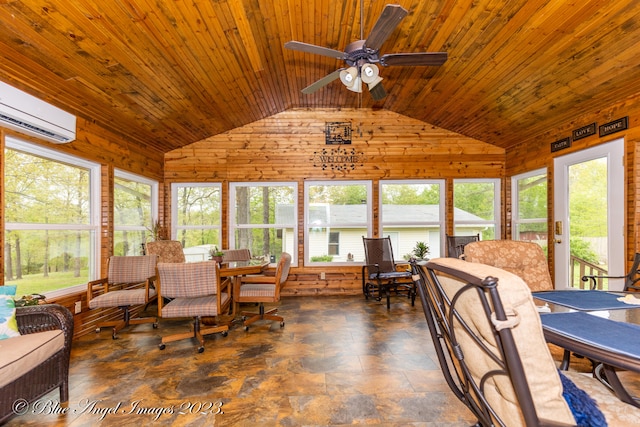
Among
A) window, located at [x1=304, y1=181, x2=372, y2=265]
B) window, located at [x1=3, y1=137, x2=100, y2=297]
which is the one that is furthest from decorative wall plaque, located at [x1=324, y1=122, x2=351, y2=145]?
window, located at [x1=3, y1=137, x2=100, y2=297]

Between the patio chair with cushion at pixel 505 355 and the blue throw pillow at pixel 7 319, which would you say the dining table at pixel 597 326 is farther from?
the blue throw pillow at pixel 7 319

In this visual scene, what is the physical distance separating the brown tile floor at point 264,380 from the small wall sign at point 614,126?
2989mm

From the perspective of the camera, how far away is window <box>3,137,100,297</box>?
2.99 meters

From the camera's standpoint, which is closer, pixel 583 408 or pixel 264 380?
pixel 583 408

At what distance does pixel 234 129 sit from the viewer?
5.64 m

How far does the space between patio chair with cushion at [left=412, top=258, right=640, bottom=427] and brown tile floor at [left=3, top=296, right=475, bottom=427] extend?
3.29ft

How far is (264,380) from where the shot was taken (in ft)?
8.09

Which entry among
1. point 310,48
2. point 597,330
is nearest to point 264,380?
point 597,330

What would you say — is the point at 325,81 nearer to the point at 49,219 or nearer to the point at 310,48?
the point at 310,48

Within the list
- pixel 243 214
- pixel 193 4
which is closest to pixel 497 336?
pixel 193 4

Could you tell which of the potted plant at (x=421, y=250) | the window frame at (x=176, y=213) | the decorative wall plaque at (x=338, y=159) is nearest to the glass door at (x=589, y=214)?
the potted plant at (x=421, y=250)

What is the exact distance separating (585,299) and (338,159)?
4286 mm

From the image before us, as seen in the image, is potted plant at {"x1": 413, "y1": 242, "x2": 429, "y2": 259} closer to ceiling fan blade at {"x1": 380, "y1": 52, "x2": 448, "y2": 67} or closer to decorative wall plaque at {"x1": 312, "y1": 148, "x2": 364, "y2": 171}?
decorative wall plaque at {"x1": 312, "y1": 148, "x2": 364, "y2": 171}

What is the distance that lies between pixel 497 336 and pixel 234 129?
217 inches
